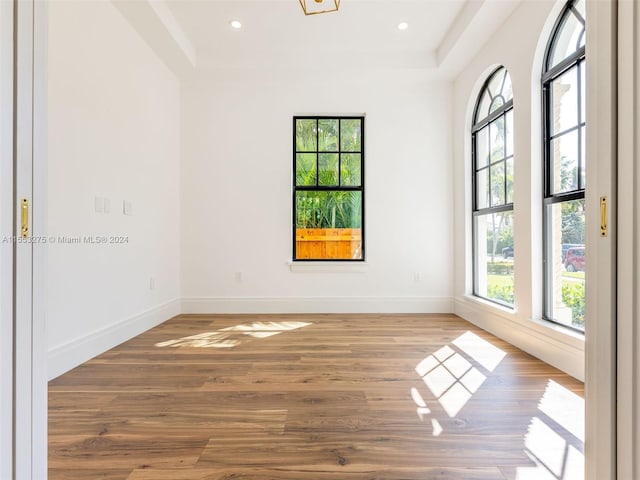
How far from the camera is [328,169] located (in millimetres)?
4078

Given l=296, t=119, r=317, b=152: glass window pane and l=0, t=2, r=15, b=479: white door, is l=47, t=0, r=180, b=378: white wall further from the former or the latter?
l=0, t=2, r=15, b=479: white door

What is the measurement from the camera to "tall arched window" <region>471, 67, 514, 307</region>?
9.86 feet

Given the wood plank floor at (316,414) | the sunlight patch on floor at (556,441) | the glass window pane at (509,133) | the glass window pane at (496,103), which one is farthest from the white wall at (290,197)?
the sunlight patch on floor at (556,441)

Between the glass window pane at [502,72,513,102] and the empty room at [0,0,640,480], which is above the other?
the glass window pane at [502,72,513,102]

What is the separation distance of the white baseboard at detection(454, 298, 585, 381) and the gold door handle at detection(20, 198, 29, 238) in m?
2.67

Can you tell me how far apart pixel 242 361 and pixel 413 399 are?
121cm

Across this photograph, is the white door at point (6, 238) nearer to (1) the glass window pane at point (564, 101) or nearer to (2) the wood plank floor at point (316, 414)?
(2) the wood plank floor at point (316, 414)

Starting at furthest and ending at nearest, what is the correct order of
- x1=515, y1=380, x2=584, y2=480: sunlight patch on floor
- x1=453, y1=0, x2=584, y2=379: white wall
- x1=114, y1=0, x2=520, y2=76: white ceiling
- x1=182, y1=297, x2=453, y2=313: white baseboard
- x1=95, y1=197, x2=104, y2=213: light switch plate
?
x1=182, y1=297, x2=453, y2=313: white baseboard → x1=114, y1=0, x2=520, y2=76: white ceiling → x1=95, y1=197, x2=104, y2=213: light switch plate → x1=453, y1=0, x2=584, y2=379: white wall → x1=515, y1=380, x2=584, y2=480: sunlight patch on floor

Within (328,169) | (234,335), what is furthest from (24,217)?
(328,169)

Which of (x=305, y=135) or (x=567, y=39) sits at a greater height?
(x=567, y=39)

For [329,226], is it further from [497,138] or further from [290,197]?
[497,138]

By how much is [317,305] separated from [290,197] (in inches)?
53.9

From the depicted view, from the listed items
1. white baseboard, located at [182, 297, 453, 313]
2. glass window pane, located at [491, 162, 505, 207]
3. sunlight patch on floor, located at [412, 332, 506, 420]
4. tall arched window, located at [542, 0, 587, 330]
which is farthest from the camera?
white baseboard, located at [182, 297, 453, 313]

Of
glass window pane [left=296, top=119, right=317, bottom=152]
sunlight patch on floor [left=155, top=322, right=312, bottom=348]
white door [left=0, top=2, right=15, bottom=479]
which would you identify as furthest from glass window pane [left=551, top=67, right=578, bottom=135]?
white door [left=0, top=2, right=15, bottom=479]
